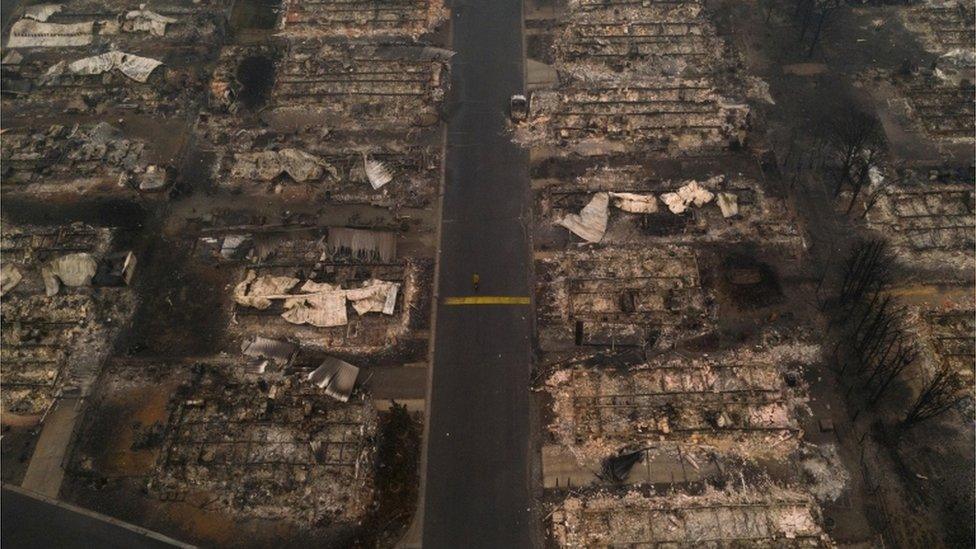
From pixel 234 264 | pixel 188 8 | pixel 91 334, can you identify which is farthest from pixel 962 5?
pixel 91 334

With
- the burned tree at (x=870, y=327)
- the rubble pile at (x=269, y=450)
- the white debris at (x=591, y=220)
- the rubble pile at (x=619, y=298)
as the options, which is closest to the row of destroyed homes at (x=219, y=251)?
the rubble pile at (x=269, y=450)

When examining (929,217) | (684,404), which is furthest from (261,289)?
(929,217)

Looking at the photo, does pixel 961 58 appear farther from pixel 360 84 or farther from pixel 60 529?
pixel 60 529

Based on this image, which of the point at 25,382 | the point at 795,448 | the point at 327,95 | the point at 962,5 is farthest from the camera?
the point at 962,5

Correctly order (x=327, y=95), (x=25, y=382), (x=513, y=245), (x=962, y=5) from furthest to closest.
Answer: (x=962, y=5) < (x=327, y=95) < (x=513, y=245) < (x=25, y=382)

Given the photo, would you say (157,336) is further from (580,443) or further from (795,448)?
(795,448)

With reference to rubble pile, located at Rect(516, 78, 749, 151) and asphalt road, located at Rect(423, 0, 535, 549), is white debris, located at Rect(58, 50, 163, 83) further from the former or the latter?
rubble pile, located at Rect(516, 78, 749, 151)
